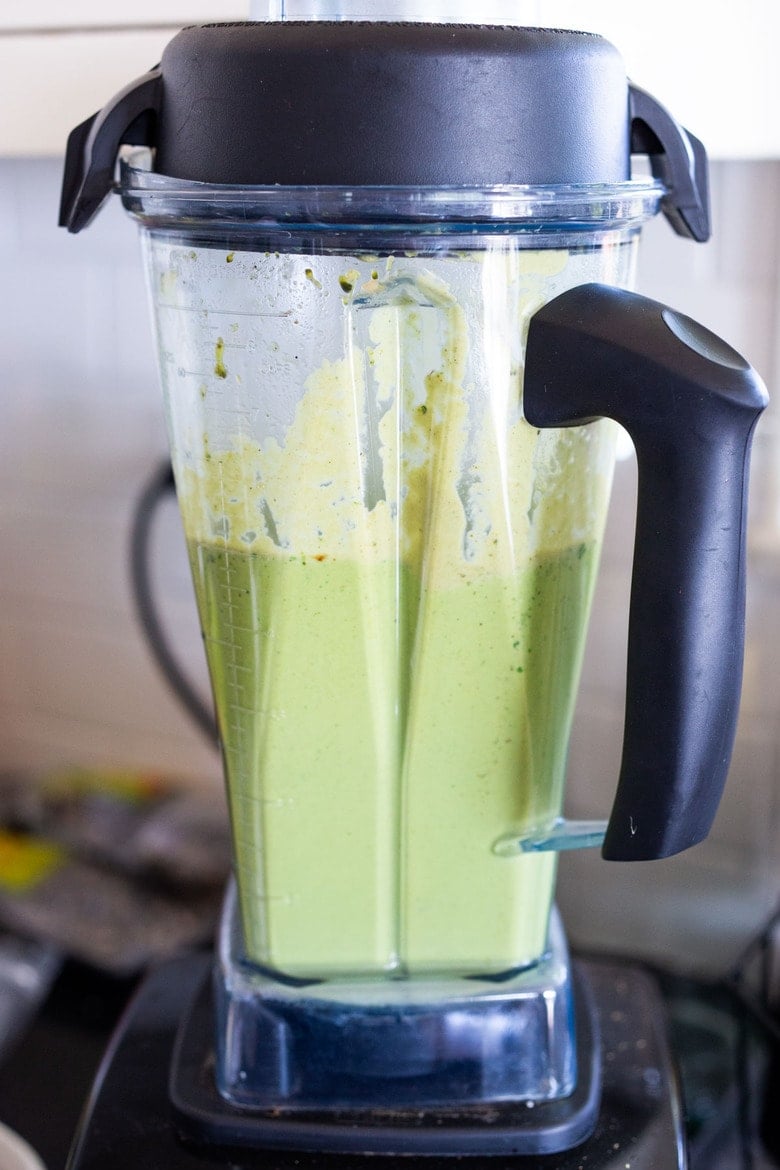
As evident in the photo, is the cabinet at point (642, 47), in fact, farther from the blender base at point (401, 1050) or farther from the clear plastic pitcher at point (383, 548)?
the blender base at point (401, 1050)

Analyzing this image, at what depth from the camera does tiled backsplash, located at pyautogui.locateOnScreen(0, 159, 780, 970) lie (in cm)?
67

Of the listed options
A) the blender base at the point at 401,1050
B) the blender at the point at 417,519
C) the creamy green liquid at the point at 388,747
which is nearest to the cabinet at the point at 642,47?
the blender at the point at 417,519

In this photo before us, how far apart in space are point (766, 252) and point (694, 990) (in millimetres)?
413

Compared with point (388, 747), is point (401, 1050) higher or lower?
lower

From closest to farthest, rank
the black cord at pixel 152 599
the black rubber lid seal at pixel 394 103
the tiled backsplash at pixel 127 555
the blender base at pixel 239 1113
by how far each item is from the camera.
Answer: the black rubber lid seal at pixel 394 103 → the blender base at pixel 239 1113 → the tiled backsplash at pixel 127 555 → the black cord at pixel 152 599

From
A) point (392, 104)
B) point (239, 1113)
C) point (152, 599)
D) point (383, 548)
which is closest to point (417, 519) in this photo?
point (383, 548)

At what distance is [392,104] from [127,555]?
21.6 inches

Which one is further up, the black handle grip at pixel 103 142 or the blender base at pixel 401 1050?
the black handle grip at pixel 103 142

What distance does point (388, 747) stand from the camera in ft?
1.39

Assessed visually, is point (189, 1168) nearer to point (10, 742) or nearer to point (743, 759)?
point (743, 759)

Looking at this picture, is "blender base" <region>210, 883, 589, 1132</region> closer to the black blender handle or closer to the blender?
the blender

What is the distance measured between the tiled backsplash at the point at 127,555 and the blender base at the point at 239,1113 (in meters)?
0.22

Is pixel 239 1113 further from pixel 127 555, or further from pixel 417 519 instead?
pixel 127 555

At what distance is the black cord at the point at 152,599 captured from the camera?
0.79 metres
